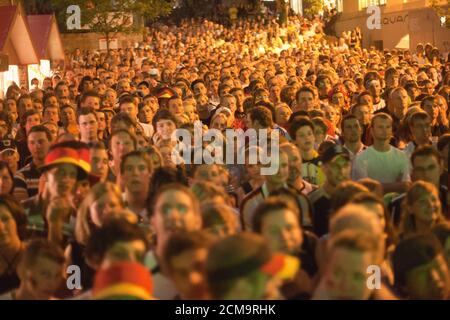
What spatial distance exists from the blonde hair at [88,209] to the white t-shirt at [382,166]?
2841 millimetres

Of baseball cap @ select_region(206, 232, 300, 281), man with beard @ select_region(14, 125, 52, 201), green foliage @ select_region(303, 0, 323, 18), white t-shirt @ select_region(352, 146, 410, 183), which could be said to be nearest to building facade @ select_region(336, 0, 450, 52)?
green foliage @ select_region(303, 0, 323, 18)

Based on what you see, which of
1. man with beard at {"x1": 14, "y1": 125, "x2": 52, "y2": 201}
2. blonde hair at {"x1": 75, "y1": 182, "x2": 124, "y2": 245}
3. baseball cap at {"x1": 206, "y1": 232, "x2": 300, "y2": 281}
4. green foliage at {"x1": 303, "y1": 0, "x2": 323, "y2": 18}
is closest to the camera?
baseball cap at {"x1": 206, "y1": 232, "x2": 300, "y2": 281}

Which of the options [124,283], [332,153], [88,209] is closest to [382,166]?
[332,153]

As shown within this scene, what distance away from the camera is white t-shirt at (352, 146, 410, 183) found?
8266 mm

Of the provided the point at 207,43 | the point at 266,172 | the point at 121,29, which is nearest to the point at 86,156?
the point at 266,172

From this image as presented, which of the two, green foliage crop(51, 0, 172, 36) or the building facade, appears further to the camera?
the building facade

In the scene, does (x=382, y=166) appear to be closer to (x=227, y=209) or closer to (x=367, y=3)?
(x=227, y=209)

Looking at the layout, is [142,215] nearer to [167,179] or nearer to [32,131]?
[167,179]

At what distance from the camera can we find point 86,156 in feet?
24.0

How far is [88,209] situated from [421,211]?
2200 millimetres

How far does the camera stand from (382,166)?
835cm

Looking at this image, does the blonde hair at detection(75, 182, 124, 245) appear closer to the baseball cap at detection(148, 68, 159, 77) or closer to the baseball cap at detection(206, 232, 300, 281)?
the baseball cap at detection(206, 232, 300, 281)

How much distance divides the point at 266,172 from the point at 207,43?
27.5 metres

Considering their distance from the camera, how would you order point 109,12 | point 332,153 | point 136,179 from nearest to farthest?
point 136,179, point 332,153, point 109,12
